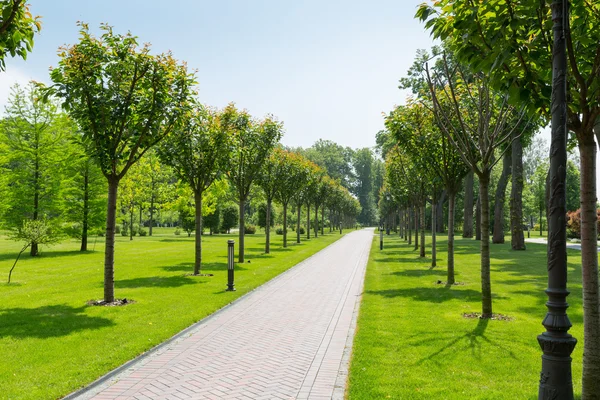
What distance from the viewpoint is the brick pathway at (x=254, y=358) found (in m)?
5.68

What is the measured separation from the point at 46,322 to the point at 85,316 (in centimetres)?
77

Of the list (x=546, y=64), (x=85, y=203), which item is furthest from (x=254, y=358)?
(x=85, y=203)

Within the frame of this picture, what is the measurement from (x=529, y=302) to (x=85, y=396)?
1003 centimetres

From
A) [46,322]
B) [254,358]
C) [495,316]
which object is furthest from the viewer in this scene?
[495,316]

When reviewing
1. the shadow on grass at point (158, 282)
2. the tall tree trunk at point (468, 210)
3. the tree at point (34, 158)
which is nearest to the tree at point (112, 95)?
the shadow on grass at point (158, 282)

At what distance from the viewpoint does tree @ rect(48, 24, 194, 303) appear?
10.7m

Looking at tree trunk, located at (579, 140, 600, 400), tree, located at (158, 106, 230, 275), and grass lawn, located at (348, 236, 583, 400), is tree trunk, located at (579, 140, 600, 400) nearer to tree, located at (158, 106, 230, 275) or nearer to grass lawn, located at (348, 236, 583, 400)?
grass lawn, located at (348, 236, 583, 400)

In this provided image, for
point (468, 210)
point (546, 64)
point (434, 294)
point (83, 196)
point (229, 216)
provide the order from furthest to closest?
point (229, 216), point (468, 210), point (83, 196), point (434, 294), point (546, 64)

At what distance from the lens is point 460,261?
22250 mm

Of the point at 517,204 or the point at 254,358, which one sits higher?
the point at 517,204

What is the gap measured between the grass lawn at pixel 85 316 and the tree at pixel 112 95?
1578mm

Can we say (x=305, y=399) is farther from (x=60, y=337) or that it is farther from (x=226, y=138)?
(x=226, y=138)

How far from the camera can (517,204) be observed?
3048cm

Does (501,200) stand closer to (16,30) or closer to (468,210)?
(468,210)
